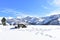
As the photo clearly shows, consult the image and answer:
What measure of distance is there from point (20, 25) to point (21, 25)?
13.6 inches

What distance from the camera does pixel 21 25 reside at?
130ft

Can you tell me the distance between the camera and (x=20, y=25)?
39.8 meters
